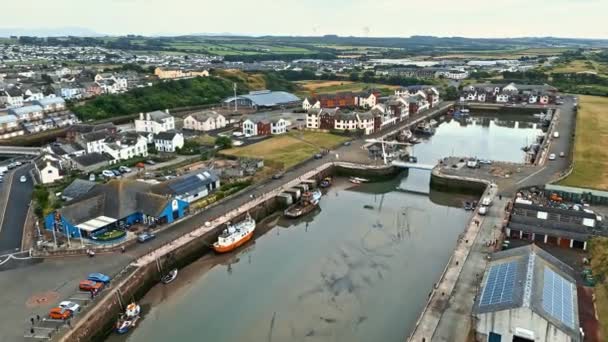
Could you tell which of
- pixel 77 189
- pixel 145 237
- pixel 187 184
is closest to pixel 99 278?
pixel 145 237

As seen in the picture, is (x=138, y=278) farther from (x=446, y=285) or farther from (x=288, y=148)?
(x=288, y=148)

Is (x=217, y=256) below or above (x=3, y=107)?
below

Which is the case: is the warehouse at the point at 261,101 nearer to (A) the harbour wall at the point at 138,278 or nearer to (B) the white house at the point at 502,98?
(B) the white house at the point at 502,98

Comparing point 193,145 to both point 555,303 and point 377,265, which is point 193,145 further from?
point 555,303

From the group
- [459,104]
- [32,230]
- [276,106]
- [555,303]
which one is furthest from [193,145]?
[459,104]

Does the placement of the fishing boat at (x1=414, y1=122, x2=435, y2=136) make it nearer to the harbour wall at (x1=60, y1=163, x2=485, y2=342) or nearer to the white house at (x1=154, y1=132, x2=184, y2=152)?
the harbour wall at (x1=60, y1=163, x2=485, y2=342)

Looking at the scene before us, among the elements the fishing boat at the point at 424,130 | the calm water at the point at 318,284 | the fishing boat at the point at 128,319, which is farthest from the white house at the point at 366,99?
the fishing boat at the point at 128,319
